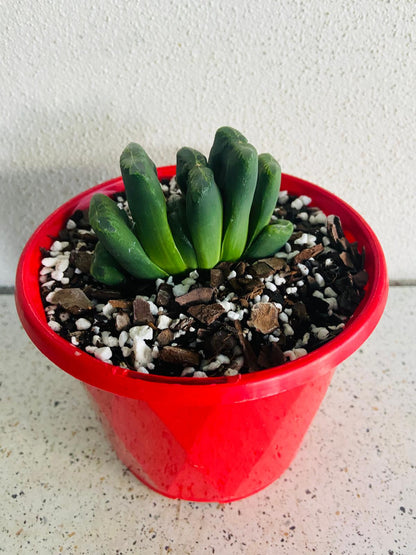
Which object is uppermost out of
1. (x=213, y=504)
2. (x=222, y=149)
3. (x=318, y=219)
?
(x=222, y=149)

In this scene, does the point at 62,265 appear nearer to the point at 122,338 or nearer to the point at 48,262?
the point at 48,262

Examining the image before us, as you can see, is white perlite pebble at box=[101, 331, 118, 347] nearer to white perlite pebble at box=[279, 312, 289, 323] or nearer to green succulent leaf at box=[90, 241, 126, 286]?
green succulent leaf at box=[90, 241, 126, 286]

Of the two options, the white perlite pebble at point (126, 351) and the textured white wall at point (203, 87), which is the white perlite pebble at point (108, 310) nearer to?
the white perlite pebble at point (126, 351)

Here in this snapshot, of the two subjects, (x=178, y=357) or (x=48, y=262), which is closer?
(x=178, y=357)

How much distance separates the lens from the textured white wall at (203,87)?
757 mm

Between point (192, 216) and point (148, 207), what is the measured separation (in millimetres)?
54

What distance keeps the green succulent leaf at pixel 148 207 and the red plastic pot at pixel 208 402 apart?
163 mm

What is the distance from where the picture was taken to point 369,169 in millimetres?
→ 950

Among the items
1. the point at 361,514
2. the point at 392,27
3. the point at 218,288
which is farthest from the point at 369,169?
the point at 361,514

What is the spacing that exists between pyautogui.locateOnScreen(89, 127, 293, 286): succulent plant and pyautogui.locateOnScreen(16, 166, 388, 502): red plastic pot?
0.13 metres

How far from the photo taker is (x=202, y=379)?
538mm

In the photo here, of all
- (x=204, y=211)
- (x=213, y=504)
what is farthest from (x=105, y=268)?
(x=213, y=504)

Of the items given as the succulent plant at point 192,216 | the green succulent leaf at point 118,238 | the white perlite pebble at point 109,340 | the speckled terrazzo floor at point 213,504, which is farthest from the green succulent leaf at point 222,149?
the speckled terrazzo floor at point 213,504

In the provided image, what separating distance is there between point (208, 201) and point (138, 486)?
0.49 m
